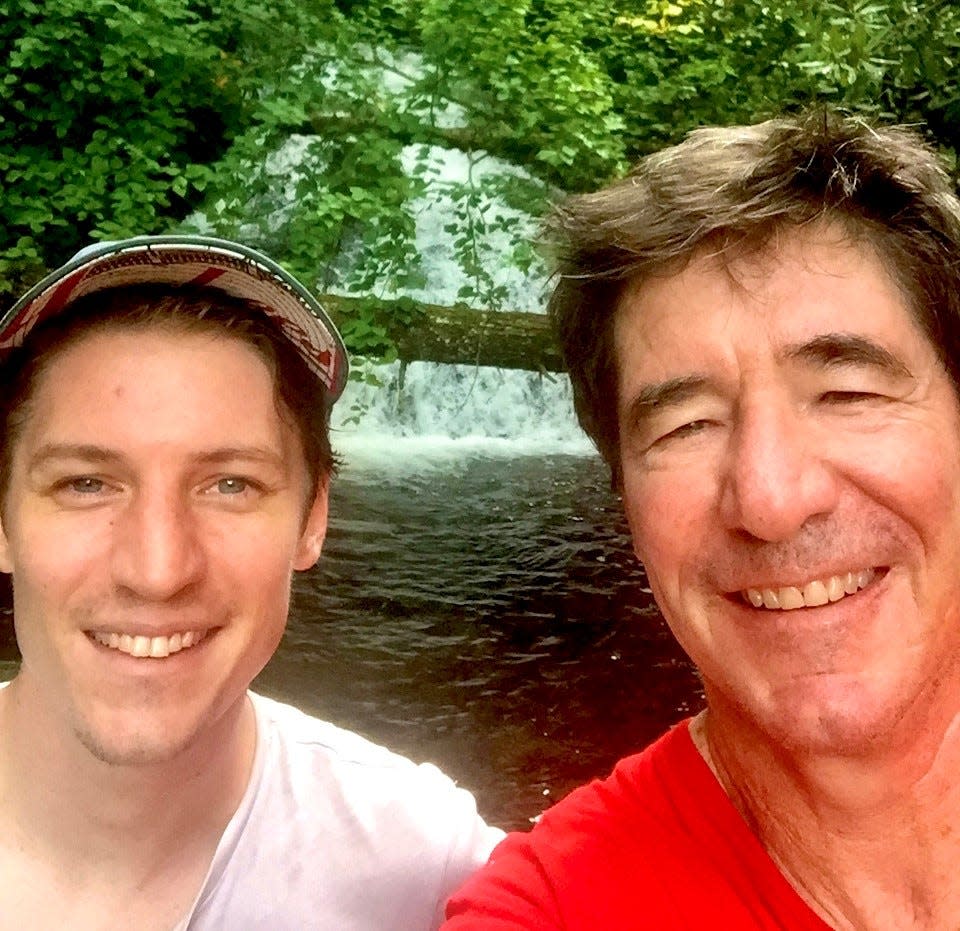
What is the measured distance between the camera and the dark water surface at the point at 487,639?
11.9 feet

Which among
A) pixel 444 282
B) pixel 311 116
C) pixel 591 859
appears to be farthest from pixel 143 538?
pixel 444 282

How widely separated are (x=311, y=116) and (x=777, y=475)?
185 inches

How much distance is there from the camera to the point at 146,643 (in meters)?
1.40

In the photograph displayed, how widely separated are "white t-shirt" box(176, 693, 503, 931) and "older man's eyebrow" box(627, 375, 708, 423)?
81 cm

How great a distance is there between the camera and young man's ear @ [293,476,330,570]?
5.34ft

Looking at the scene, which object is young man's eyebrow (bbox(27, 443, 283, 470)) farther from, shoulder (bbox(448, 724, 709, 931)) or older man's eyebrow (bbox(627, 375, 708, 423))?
shoulder (bbox(448, 724, 709, 931))

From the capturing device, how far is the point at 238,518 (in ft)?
4.69

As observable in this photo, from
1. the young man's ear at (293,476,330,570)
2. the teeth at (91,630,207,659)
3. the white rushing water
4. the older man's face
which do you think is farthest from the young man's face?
the white rushing water

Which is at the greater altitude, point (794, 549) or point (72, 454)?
point (72, 454)

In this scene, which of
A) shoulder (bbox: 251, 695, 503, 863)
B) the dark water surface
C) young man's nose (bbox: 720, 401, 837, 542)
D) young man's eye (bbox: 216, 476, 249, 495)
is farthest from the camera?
the dark water surface

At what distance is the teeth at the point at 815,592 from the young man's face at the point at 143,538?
2.44 ft

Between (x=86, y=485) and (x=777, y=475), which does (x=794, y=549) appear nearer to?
(x=777, y=475)

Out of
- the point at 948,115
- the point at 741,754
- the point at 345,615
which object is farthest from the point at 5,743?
the point at 948,115

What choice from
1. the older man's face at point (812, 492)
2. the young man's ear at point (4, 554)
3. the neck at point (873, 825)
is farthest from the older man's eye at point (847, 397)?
the young man's ear at point (4, 554)
